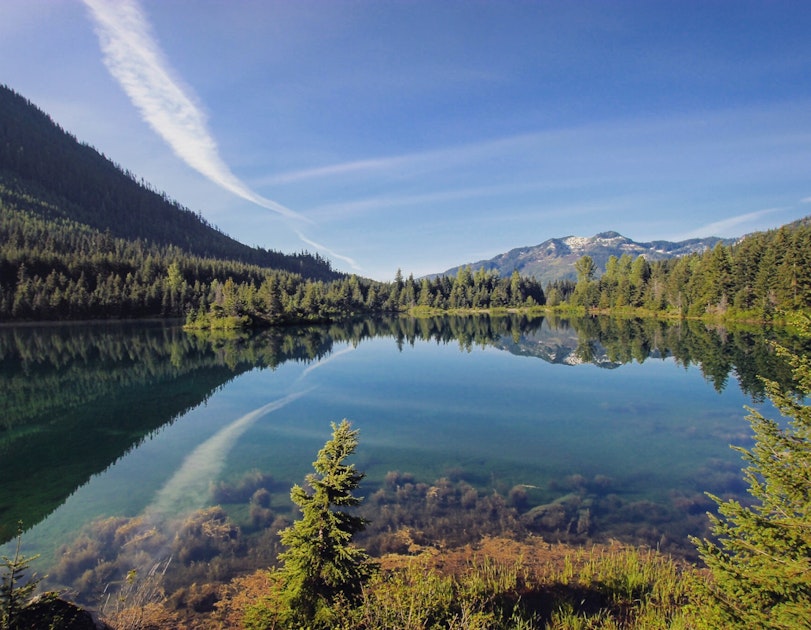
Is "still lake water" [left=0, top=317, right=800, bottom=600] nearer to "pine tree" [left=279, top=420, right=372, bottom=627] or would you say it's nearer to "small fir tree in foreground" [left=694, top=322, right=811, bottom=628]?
"pine tree" [left=279, top=420, right=372, bottom=627]

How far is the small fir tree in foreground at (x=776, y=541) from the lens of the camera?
6.25 m

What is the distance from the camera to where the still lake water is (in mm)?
17531

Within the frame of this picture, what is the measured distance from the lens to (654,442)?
84.0ft

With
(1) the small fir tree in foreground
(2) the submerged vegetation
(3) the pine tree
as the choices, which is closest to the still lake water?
(2) the submerged vegetation

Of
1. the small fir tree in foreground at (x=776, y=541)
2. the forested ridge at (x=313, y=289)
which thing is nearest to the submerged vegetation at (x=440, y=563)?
the small fir tree in foreground at (x=776, y=541)

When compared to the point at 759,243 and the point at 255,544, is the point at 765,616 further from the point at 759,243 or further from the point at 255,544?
the point at 759,243

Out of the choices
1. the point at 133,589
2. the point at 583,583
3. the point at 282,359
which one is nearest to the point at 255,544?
the point at 133,589

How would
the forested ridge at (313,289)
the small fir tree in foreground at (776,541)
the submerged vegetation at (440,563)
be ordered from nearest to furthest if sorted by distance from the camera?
the small fir tree in foreground at (776,541) < the submerged vegetation at (440,563) < the forested ridge at (313,289)

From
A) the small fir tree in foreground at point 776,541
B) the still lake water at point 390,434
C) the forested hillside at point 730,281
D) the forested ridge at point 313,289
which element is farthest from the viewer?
the forested ridge at point 313,289

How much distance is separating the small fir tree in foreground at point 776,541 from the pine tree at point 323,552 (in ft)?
21.1

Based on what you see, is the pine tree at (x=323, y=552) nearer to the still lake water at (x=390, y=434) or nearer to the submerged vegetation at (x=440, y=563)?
the submerged vegetation at (x=440, y=563)

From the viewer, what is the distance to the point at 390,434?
88.8 feet

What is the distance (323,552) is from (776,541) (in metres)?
7.90

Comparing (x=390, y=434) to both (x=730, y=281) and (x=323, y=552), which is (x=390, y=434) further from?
(x=730, y=281)
